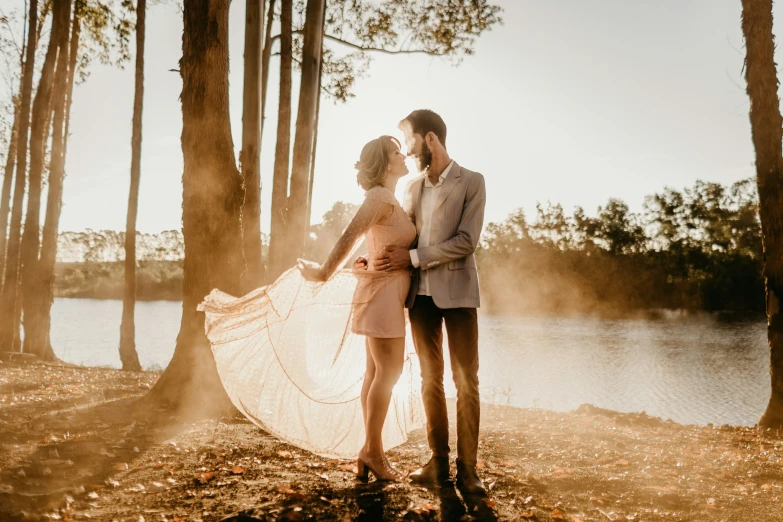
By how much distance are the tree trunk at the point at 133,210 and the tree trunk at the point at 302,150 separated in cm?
468

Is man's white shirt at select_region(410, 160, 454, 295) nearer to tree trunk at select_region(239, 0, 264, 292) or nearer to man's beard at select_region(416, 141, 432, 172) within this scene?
man's beard at select_region(416, 141, 432, 172)

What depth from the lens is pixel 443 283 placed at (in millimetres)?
3512

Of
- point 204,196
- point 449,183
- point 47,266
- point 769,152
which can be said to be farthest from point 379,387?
point 47,266

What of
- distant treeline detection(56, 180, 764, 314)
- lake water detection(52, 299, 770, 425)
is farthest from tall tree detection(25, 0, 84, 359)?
distant treeline detection(56, 180, 764, 314)

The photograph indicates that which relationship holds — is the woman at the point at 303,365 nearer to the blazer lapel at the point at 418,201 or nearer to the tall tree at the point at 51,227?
the blazer lapel at the point at 418,201

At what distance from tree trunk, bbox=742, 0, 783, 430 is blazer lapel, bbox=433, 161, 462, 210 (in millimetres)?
5796

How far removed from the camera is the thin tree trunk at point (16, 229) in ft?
41.4

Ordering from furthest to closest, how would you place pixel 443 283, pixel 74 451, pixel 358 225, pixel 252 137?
1. pixel 252 137
2. pixel 74 451
3. pixel 443 283
4. pixel 358 225

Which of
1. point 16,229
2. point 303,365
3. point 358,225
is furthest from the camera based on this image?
point 16,229

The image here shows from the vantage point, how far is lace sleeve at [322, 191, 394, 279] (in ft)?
11.2

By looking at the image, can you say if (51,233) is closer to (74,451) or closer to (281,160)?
(281,160)

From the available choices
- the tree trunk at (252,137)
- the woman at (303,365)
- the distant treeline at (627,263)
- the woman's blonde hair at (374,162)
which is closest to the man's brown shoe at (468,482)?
the woman at (303,365)

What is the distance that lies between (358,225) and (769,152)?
6512 millimetres

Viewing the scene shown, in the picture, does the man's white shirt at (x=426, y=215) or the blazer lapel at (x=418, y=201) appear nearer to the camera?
the man's white shirt at (x=426, y=215)
